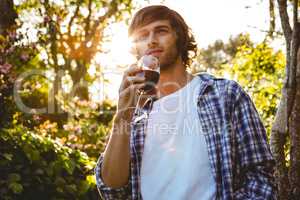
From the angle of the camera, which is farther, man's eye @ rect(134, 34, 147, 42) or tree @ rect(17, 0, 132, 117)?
tree @ rect(17, 0, 132, 117)

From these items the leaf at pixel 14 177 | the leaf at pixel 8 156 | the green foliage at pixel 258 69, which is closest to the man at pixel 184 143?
the leaf at pixel 14 177

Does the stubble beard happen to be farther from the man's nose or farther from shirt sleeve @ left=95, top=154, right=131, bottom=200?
shirt sleeve @ left=95, top=154, right=131, bottom=200

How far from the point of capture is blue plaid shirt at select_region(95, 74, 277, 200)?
8.04ft

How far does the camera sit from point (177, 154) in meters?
2.60

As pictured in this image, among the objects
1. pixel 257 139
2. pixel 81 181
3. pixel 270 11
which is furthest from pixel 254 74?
pixel 257 139

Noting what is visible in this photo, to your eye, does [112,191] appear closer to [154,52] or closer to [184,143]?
[184,143]

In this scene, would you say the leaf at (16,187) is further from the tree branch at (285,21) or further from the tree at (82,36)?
the tree at (82,36)

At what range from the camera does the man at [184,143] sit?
8.14 feet

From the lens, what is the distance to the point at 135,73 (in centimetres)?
269

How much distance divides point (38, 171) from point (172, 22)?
2619mm

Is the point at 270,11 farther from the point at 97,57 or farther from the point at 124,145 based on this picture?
the point at 97,57

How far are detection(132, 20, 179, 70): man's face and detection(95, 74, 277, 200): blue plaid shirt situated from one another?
45cm

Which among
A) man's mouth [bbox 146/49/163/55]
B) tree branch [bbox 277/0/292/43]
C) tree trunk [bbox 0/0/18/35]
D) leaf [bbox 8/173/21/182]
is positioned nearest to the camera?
man's mouth [bbox 146/49/163/55]

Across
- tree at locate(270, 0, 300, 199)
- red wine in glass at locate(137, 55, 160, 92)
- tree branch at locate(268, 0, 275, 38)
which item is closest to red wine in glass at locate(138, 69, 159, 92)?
red wine in glass at locate(137, 55, 160, 92)
